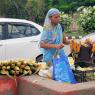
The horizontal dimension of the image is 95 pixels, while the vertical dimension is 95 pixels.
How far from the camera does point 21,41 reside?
11523 millimetres

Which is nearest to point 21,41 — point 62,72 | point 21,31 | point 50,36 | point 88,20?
point 21,31

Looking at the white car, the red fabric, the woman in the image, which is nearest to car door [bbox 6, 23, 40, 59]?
the white car

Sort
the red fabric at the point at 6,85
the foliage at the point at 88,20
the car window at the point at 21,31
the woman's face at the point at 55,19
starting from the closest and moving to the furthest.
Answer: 1. the red fabric at the point at 6,85
2. the woman's face at the point at 55,19
3. the car window at the point at 21,31
4. the foliage at the point at 88,20

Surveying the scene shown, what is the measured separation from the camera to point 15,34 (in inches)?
456

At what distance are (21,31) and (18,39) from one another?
0.96ft

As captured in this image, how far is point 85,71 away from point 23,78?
0.92m

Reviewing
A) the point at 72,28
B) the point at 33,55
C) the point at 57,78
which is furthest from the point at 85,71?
the point at 72,28

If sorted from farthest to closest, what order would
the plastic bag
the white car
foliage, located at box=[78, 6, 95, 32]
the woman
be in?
1. foliage, located at box=[78, 6, 95, 32]
2. the white car
3. the woman
4. the plastic bag

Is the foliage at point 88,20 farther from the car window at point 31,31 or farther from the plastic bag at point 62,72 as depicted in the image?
the plastic bag at point 62,72

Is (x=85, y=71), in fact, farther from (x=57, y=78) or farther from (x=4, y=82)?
(x=4, y=82)

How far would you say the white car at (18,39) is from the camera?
36.9 ft

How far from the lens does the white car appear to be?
11234mm

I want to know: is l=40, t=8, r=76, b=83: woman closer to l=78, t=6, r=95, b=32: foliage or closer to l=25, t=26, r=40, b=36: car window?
l=25, t=26, r=40, b=36: car window

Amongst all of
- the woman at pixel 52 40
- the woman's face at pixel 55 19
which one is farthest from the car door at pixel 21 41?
the woman's face at pixel 55 19
